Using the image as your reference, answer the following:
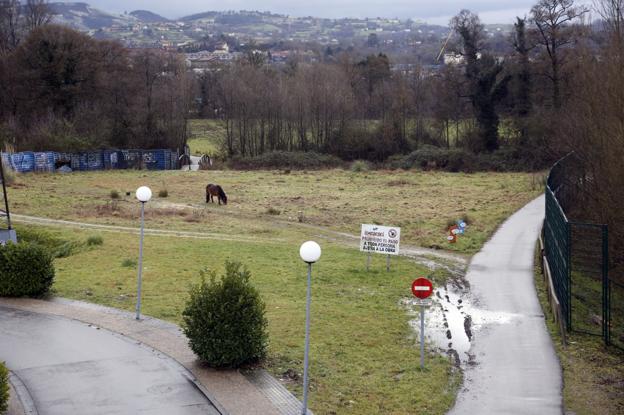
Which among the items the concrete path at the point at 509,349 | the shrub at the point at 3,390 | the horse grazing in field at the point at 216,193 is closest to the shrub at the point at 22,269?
the shrub at the point at 3,390

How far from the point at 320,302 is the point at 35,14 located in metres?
80.8

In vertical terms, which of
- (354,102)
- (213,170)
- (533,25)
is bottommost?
(213,170)

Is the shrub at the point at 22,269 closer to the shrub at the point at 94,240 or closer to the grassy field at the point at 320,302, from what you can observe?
the grassy field at the point at 320,302

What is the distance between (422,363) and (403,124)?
54446 mm

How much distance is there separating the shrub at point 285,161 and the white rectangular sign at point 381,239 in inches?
1526

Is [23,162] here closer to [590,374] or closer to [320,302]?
[320,302]

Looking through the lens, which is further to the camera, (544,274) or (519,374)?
(544,274)

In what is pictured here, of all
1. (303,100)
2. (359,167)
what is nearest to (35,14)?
(303,100)

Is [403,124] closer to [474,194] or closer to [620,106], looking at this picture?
[474,194]

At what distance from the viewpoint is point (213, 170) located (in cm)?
5972

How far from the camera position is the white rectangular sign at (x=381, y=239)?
2220 centimetres

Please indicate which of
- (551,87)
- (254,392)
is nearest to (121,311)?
(254,392)

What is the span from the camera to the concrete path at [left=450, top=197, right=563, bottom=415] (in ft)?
42.9

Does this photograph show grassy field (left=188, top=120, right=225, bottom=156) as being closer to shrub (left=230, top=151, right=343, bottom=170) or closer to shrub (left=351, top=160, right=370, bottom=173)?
shrub (left=230, top=151, right=343, bottom=170)
